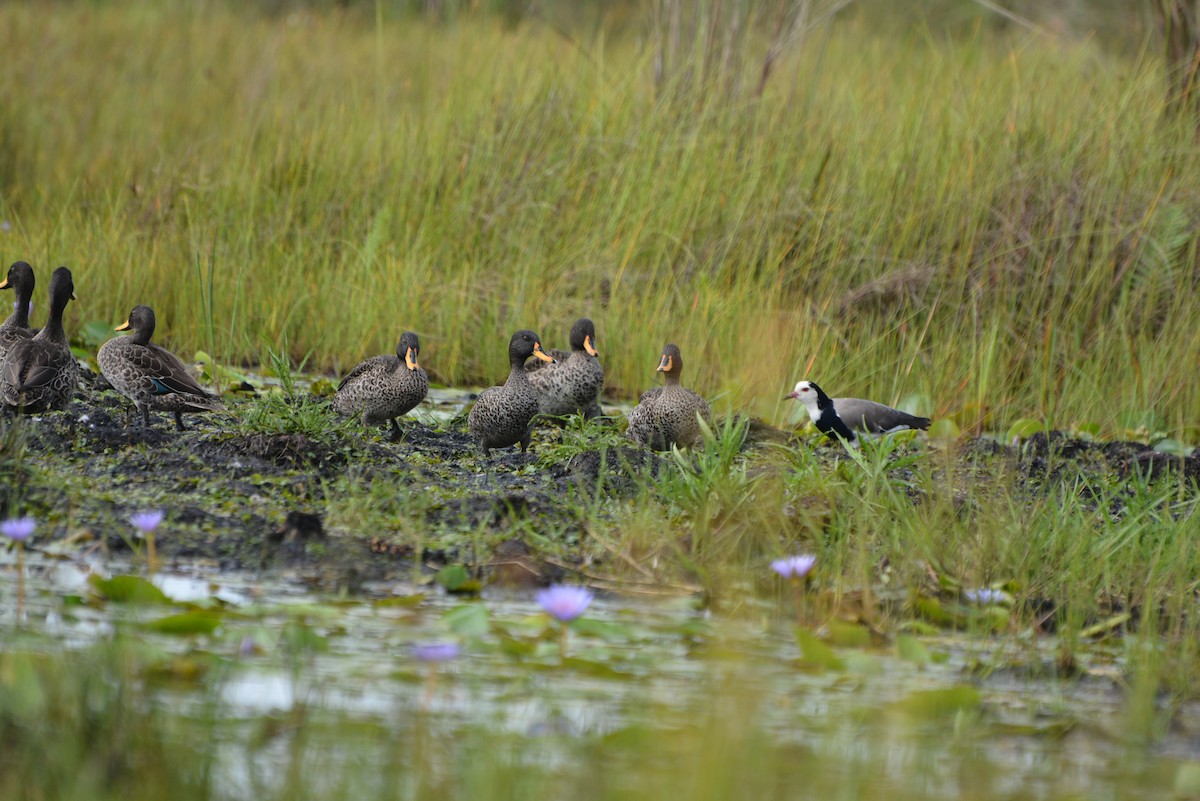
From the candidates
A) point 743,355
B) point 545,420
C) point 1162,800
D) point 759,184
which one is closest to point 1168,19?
point 759,184

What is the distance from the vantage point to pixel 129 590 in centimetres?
332

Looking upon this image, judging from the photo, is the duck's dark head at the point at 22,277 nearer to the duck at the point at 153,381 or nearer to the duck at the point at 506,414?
the duck at the point at 153,381

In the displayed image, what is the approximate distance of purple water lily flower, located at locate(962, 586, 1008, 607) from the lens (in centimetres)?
369

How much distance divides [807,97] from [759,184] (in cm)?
87

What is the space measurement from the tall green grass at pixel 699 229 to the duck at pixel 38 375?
1216 millimetres

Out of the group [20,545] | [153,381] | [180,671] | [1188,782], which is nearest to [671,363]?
[153,381]

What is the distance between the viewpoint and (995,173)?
777cm

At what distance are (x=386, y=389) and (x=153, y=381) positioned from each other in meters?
0.88

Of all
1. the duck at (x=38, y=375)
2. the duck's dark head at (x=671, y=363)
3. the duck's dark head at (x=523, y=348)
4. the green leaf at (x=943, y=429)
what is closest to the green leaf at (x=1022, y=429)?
the green leaf at (x=943, y=429)

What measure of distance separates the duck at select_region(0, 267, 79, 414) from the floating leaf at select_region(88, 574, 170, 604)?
1.76 m

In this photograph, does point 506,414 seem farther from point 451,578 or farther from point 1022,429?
point 1022,429

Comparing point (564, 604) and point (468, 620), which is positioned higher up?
point (564, 604)

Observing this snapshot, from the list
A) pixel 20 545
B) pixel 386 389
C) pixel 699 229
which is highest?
pixel 699 229

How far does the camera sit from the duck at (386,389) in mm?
5574
